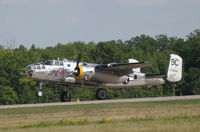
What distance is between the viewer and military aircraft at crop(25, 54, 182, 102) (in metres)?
34.9

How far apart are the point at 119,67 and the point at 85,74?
116 inches

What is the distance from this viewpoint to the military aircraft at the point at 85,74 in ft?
115

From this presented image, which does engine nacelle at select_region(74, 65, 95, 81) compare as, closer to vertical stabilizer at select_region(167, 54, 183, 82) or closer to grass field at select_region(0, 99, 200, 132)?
vertical stabilizer at select_region(167, 54, 183, 82)

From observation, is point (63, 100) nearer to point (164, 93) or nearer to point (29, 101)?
point (29, 101)

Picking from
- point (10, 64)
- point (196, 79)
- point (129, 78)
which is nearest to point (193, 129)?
point (129, 78)

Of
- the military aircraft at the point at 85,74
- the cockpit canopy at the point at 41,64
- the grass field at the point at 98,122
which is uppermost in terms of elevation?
the cockpit canopy at the point at 41,64

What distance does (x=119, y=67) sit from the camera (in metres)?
36.4

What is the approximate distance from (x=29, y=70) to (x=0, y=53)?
5373cm

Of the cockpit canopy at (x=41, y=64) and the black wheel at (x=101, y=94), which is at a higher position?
the cockpit canopy at (x=41, y=64)

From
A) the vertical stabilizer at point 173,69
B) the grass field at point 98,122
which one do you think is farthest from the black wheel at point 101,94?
the grass field at point 98,122

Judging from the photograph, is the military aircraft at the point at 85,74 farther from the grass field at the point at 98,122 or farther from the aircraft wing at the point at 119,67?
the grass field at the point at 98,122

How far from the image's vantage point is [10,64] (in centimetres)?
7619

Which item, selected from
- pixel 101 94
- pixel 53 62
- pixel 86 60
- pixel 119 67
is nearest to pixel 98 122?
pixel 53 62

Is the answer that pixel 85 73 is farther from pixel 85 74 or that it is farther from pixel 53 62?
pixel 53 62
